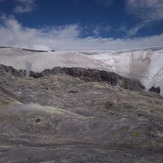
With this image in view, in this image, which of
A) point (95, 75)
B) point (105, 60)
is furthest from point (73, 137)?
point (105, 60)

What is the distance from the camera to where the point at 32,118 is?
30.7m

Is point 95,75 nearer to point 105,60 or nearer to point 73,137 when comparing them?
point 105,60

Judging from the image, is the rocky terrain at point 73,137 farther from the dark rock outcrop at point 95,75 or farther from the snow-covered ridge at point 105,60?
the snow-covered ridge at point 105,60

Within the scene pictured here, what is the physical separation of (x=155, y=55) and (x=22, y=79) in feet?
154

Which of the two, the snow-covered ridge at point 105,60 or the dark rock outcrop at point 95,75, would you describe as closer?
the dark rock outcrop at point 95,75

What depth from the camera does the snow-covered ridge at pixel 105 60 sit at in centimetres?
8794

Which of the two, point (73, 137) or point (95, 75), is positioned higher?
point (95, 75)

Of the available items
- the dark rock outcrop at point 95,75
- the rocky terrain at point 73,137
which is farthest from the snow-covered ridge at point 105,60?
the rocky terrain at point 73,137

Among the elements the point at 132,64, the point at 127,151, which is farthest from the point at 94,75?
the point at 127,151

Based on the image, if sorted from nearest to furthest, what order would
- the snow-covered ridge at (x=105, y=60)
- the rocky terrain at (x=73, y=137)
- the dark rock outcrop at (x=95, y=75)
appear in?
the rocky terrain at (x=73, y=137) < the dark rock outcrop at (x=95, y=75) < the snow-covered ridge at (x=105, y=60)

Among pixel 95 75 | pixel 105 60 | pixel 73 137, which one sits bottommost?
pixel 73 137

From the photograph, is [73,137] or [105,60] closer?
[73,137]

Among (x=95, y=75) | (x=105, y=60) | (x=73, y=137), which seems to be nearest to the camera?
(x=73, y=137)

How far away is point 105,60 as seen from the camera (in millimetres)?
96625
